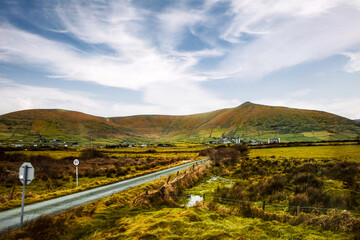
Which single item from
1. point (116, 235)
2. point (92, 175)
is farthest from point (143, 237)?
point (92, 175)

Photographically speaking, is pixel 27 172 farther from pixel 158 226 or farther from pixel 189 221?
pixel 189 221

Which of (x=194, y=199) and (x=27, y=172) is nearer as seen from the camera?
(x=27, y=172)

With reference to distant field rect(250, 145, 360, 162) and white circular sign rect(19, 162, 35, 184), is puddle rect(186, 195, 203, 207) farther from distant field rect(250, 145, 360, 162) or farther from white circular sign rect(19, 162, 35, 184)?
distant field rect(250, 145, 360, 162)

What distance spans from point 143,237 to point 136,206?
5.80 meters

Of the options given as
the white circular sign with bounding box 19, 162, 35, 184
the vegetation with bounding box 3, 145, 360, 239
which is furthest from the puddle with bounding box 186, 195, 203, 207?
the white circular sign with bounding box 19, 162, 35, 184

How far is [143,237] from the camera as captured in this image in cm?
1023

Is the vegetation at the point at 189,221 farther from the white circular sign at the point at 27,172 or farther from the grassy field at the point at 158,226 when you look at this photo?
the white circular sign at the point at 27,172

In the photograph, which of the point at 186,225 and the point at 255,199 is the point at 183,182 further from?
the point at 186,225

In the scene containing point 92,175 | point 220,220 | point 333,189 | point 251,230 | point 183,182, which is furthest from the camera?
point 92,175

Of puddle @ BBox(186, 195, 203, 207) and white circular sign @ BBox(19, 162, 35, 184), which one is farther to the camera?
puddle @ BBox(186, 195, 203, 207)

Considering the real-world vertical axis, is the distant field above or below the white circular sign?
below

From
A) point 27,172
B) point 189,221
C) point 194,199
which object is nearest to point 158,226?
point 189,221

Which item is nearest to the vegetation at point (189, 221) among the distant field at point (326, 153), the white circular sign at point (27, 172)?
the white circular sign at point (27, 172)

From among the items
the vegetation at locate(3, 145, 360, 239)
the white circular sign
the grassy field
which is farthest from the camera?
the vegetation at locate(3, 145, 360, 239)
